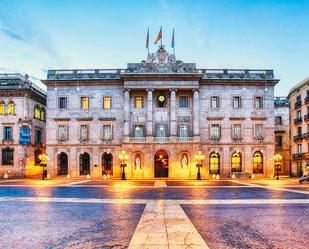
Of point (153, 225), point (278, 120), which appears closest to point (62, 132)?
point (153, 225)

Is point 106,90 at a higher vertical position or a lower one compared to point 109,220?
higher

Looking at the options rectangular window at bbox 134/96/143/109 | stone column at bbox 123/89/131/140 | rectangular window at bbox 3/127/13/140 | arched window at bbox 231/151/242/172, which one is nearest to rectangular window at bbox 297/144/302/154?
arched window at bbox 231/151/242/172

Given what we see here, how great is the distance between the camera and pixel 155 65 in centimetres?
4269

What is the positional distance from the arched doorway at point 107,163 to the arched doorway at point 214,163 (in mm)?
15194

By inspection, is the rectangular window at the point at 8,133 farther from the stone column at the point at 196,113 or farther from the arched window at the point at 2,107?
the stone column at the point at 196,113

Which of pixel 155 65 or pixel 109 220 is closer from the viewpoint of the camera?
pixel 109 220

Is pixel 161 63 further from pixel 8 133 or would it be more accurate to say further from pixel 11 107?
pixel 8 133

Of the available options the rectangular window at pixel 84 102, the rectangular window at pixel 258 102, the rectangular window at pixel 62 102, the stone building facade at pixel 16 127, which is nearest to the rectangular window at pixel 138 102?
the rectangular window at pixel 84 102

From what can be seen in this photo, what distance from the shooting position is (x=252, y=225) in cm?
1112

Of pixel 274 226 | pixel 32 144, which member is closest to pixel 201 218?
pixel 274 226

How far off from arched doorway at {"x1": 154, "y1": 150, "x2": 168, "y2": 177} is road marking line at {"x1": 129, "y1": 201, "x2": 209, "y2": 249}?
28831mm

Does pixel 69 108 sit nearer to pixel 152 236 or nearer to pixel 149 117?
pixel 149 117

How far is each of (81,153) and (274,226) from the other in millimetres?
36317

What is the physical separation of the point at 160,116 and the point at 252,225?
32.6 meters
